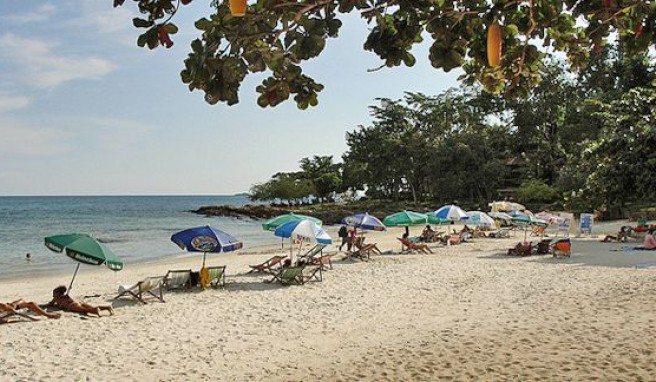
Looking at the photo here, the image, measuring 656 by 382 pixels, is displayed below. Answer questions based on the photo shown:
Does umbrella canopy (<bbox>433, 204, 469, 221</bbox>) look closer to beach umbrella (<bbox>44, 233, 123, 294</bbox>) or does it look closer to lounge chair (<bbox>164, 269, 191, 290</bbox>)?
lounge chair (<bbox>164, 269, 191, 290</bbox>)

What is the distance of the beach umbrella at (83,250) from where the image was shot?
10.5m

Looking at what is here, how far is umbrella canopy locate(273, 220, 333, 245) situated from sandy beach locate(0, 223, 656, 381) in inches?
52.2

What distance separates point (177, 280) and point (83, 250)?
288cm

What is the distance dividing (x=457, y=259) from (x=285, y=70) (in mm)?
17399

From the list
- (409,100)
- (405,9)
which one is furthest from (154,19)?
(409,100)

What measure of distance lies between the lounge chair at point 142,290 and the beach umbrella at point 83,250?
34.3 inches

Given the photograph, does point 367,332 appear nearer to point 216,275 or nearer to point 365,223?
point 216,275

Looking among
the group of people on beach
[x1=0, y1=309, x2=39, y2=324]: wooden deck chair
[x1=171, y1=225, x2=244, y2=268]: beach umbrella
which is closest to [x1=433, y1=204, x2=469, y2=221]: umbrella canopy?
[x1=171, y1=225, x2=244, y2=268]: beach umbrella

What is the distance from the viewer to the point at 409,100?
2665 inches

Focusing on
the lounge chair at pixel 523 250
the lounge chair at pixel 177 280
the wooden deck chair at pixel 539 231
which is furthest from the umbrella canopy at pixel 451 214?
the lounge chair at pixel 177 280

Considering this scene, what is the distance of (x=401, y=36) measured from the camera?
3129 millimetres

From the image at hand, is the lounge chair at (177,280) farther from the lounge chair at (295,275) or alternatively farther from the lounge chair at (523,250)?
the lounge chair at (523,250)

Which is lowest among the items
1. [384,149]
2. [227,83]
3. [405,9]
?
[227,83]

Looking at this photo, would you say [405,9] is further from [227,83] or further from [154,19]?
[154,19]
